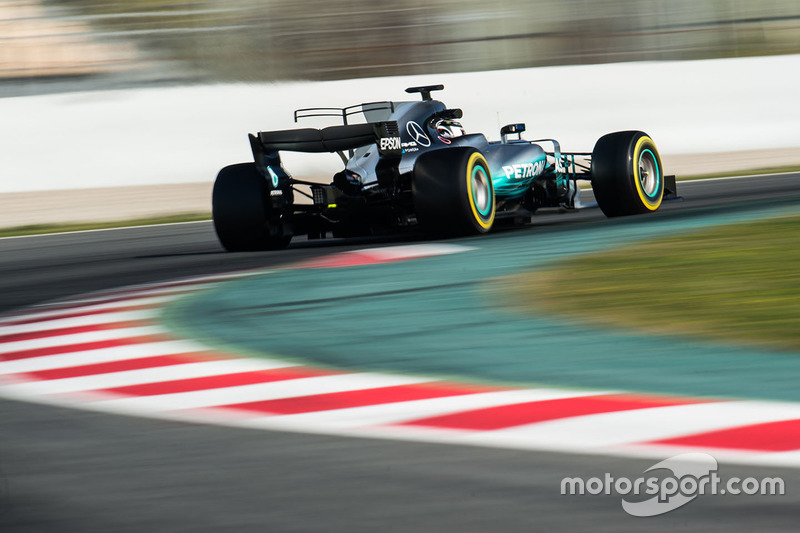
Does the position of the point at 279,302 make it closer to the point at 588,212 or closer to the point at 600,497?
the point at 600,497

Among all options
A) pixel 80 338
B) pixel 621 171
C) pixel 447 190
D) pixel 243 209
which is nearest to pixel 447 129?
pixel 447 190

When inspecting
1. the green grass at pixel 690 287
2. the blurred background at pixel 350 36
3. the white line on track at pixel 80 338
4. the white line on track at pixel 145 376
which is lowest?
the green grass at pixel 690 287

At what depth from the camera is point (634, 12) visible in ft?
69.6

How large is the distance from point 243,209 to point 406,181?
1307 millimetres

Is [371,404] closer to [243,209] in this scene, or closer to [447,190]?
[447,190]

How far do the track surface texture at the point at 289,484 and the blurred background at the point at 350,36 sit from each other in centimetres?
1585

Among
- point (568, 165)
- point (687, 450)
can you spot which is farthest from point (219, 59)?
point (687, 450)

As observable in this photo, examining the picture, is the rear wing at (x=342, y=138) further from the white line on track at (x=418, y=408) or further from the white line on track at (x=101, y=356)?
the white line on track at (x=418, y=408)

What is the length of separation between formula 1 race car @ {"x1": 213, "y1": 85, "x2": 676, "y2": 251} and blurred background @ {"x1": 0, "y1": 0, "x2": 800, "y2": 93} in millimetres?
9295

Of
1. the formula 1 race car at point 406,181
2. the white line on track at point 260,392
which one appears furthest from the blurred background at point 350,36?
the white line on track at point 260,392

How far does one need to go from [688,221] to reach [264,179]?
3382 millimetres

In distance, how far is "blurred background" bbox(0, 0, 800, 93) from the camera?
778 inches

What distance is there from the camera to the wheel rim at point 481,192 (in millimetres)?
9711

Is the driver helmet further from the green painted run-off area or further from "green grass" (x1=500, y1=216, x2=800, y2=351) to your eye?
"green grass" (x1=500, y1=216, x2=800, y2=351)
